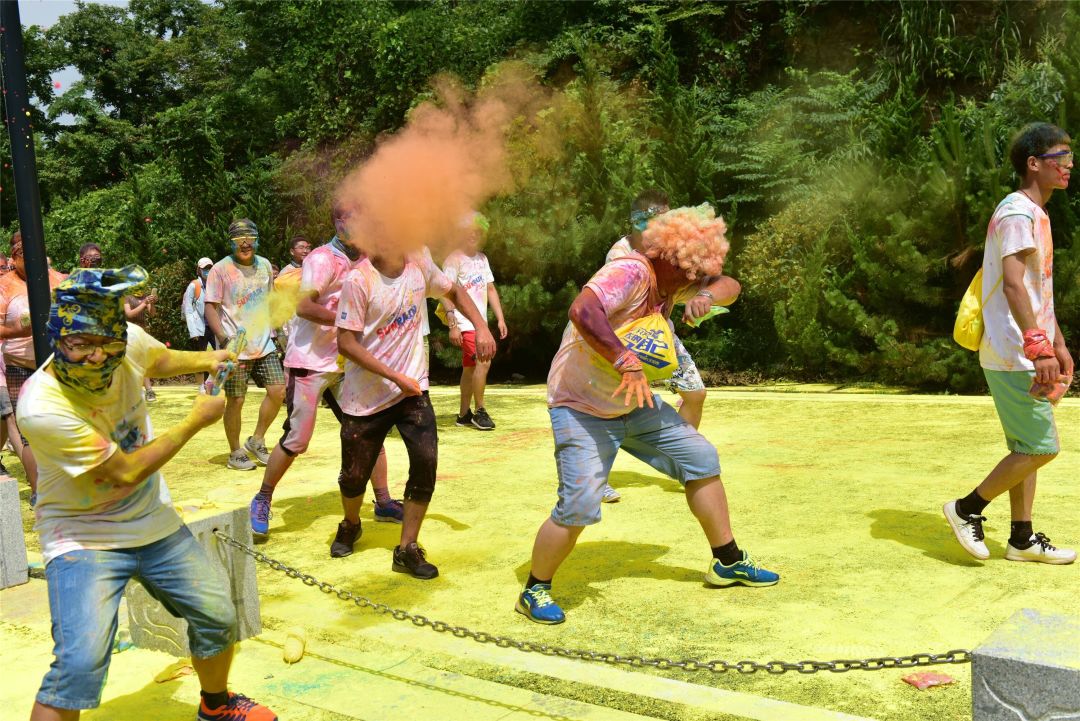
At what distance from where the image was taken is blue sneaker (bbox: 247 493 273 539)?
19.8 ft

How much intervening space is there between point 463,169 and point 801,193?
907cm

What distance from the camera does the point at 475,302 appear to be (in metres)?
8.74

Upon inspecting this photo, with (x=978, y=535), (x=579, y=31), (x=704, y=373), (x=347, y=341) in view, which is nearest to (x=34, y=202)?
(x=347, y=341)

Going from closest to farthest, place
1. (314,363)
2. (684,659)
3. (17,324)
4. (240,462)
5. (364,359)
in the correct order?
(684,659)
(364,359)
(314,363)
(17,324)
(240,462)

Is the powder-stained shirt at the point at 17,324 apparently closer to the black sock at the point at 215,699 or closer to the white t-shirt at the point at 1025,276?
the black sock at the point at 215,699

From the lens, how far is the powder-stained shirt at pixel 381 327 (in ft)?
17.1

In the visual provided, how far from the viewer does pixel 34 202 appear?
19.0ft

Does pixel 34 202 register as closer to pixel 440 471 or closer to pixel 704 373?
pixel 440 471

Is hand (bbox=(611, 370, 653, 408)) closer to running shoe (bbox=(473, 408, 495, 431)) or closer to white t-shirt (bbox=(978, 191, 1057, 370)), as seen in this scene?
white t-shirt (bbox=(978, 191, 1057, 370))

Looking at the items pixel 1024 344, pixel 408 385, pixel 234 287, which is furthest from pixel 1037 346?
pixel 234 287

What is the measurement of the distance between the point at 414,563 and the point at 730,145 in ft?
39.4

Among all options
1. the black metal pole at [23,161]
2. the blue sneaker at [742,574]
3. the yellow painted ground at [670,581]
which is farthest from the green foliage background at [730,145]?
the black metal pole at [23,161]

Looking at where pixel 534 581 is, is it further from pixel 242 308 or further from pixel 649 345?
pixel 242 308

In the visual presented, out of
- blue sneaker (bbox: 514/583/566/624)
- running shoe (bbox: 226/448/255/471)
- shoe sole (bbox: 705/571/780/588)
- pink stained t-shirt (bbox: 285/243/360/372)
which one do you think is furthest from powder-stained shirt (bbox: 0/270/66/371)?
shoe sole (bbox: 705/571/780/588)
